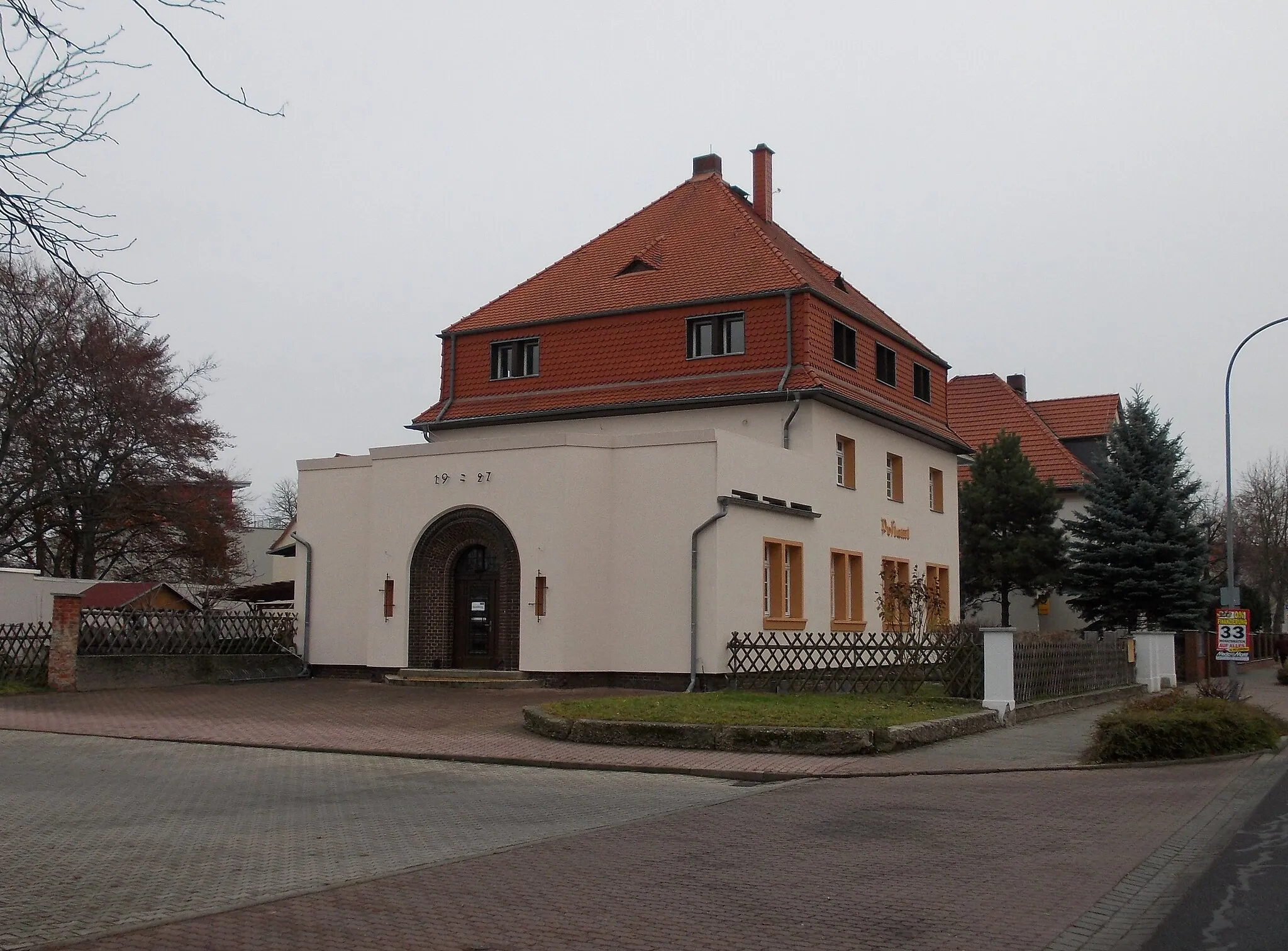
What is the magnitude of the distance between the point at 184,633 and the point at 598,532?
901cm

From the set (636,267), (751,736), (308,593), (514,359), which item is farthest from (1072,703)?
(514,359)

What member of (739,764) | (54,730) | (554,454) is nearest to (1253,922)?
(739,764)

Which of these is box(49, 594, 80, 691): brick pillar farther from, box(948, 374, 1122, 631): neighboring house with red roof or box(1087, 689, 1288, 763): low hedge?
box(948, 374, 1122, 631): neighboring house with red roof

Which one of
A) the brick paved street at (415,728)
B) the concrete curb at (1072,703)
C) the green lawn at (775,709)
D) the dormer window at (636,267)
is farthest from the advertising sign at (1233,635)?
the dormer window at (636,267)

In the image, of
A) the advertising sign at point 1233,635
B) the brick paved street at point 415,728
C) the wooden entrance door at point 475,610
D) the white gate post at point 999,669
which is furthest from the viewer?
the wooden entrance door at point 475,610

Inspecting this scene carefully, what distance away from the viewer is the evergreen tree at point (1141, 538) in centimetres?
4259

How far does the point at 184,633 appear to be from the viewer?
91.0ft

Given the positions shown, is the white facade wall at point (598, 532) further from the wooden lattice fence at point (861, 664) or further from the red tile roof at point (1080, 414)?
the red tile roof at point (1080, 414)

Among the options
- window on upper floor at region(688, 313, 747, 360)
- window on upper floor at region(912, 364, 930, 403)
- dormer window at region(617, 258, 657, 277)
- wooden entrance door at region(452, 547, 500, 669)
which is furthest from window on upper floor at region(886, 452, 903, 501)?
wooden entrance door at region(452, 547, 500, 669)

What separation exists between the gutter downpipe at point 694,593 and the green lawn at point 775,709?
241 cm

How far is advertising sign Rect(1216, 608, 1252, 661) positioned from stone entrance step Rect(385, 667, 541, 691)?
12950 millimetres

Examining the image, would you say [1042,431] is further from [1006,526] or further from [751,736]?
[751,736]

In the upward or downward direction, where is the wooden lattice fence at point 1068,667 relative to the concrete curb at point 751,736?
upward

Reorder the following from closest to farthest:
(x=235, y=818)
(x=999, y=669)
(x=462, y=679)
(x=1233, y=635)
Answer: (x=235, y=818), (x=999, y=669), (x=1233, y=635), (x=462, y=679)
